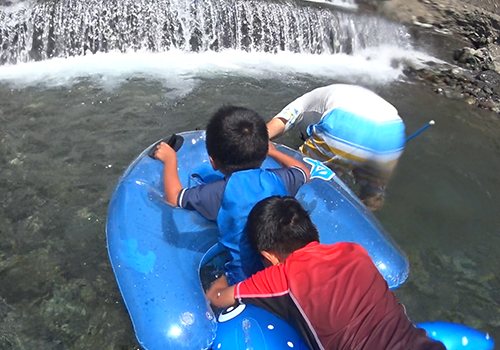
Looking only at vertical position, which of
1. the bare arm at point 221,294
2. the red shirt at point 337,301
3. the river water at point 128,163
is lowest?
the river water at point 128,163

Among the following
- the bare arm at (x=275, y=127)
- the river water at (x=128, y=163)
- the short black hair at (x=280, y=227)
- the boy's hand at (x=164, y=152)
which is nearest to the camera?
the short black hair at (x=280, y=227)

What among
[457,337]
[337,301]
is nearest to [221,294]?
[337,301]

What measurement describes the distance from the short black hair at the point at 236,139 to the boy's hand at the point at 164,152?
554mm

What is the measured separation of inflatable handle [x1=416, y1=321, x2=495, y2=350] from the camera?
2.64m

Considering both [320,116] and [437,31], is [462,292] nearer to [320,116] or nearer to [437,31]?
[320,116]

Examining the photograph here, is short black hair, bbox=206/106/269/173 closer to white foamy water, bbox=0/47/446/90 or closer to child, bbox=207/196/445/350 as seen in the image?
child, bbox=207/196/445/350

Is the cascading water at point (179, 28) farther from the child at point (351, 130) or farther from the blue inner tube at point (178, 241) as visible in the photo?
the blue inner tube at point (178, 241)

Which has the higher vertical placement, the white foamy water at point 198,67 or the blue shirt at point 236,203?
the blue shirt at point 236,203

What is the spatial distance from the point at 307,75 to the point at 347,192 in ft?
13.0

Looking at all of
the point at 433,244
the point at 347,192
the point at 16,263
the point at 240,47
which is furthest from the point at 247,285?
the point at 240,47

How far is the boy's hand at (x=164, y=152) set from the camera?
10.5ft

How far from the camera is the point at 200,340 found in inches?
96.2

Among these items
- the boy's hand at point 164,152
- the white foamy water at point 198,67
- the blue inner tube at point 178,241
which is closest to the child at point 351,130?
the blue inner tube at point 178,241

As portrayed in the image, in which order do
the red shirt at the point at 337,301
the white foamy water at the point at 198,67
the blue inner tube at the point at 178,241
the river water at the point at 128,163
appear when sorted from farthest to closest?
the white foamy water at the point at 198,67 < the river water at the point at 128,163 < the blue inner tube at the point at 178,241 < the red shirt at the point at 337,301
